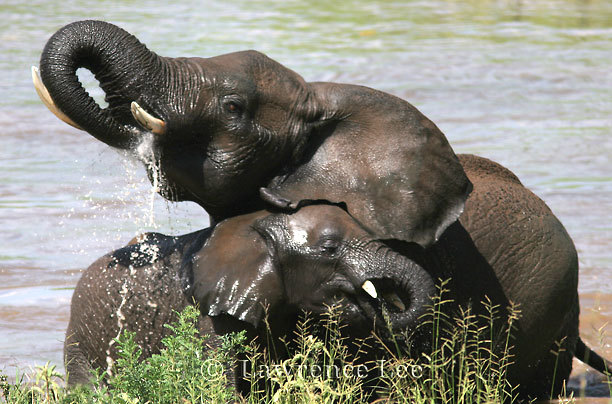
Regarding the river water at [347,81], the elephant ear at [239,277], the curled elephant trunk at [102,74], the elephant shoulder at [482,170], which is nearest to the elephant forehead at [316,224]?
the elephant ear at [239,277]

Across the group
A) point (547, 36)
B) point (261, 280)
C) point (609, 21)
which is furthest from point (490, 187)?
point (609, 21)

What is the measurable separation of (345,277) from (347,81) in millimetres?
13192

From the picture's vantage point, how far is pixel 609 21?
88.2 ft

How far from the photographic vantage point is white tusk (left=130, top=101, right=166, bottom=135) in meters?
5.01

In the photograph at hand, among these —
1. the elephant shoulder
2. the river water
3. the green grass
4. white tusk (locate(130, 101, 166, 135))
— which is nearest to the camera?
the green grass

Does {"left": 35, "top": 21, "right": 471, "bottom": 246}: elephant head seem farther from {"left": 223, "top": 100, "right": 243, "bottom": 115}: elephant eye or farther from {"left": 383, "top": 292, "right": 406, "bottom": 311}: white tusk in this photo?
{"left": 383, "top": 292, "right": 406, "bottom": 311}: white tusk

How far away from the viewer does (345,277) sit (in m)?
5.36

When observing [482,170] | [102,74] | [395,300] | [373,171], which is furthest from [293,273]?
[482,170]

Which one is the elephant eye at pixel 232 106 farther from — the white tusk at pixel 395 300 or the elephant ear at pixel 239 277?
the white tusk at pixel 395 300

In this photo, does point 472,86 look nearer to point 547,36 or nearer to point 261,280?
point 547,36

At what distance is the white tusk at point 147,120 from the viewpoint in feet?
16.4

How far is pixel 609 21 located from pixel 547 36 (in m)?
2.95

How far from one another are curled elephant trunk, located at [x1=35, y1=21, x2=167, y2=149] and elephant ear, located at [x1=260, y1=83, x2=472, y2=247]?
2.40ft

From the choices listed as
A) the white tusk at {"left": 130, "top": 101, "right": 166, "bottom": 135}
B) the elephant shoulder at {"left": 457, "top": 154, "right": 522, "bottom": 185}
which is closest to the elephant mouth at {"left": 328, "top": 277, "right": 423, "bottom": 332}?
the white tusk at {"left": 130, "top": 101, "right": 166, "bottom": 135}
